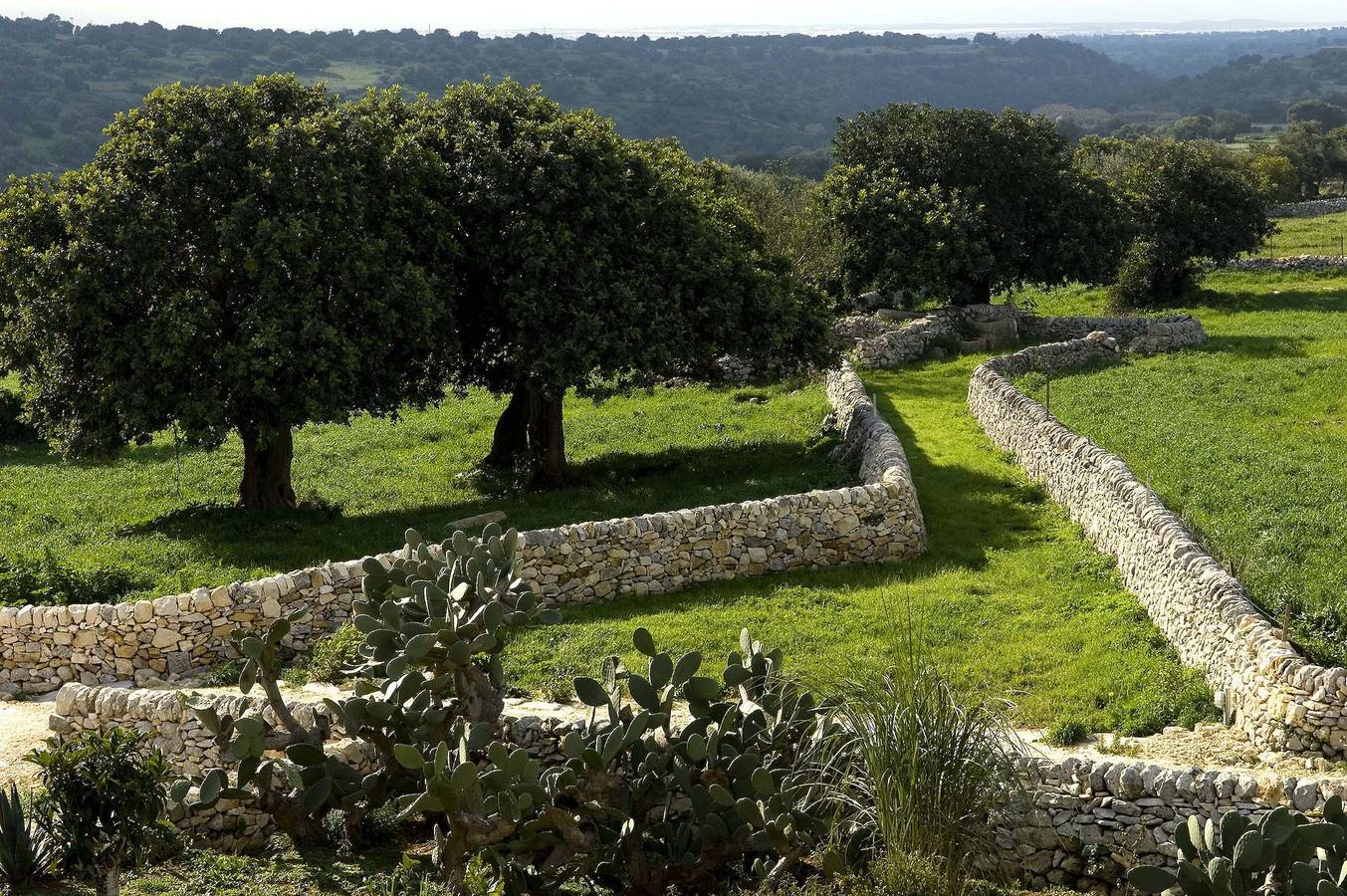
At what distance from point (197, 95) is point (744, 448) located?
11.6m

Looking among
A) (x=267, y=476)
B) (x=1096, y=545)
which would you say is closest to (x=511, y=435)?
(x=267, y=476)

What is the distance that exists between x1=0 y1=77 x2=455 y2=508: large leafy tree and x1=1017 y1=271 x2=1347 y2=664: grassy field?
12191mm

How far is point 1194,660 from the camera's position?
559 inches

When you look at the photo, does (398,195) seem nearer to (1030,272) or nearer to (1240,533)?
(1240,533)

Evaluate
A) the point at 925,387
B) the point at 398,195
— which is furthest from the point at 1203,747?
the point at 925,387

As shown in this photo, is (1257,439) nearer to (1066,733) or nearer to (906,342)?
(1066,733)

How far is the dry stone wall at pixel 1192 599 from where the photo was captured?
39.2 feet

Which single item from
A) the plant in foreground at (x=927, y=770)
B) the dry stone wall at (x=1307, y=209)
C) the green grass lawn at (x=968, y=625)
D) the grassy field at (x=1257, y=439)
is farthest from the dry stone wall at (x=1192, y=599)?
the dry stone wall at (x=1307, y=209)

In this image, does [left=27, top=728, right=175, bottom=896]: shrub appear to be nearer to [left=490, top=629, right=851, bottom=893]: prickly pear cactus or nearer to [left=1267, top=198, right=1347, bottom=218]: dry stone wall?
[left=490, top=629, right=851, bottom=893]: prickly pear cactus

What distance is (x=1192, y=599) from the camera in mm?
14500

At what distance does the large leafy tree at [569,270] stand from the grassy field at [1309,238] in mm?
30718

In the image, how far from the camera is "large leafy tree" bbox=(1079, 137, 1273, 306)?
42.8 metres

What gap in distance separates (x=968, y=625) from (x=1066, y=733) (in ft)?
11.3

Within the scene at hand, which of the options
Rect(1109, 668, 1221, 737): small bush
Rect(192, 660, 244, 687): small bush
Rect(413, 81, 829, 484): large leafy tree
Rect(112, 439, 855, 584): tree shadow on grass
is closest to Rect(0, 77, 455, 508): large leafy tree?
Rect(413, 81, 829, 484): large leafy tree
